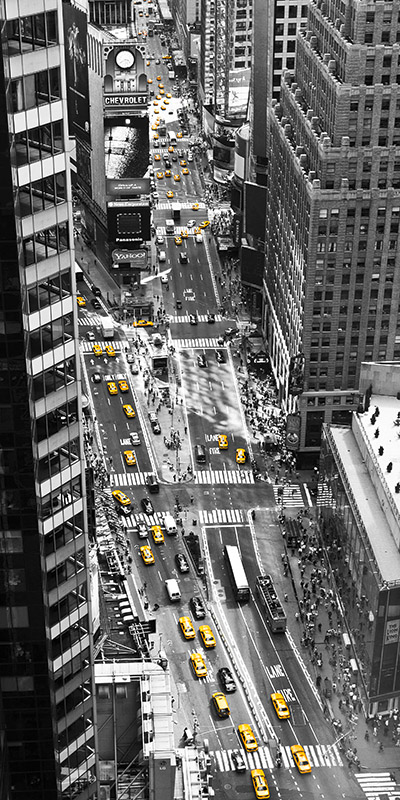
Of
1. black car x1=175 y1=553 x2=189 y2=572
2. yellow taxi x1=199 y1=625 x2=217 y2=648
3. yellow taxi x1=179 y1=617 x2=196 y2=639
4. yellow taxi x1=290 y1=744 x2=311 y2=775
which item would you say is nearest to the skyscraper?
yellow taxi x1=290 y1=744 x2=311 y2=775

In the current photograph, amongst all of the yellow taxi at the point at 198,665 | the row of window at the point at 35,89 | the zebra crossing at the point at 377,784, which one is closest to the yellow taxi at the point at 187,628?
the yellow taxi at the point at 198,665

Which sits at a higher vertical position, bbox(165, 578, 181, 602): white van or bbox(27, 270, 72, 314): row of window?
bbox(27, 270, 72, 314): row of window

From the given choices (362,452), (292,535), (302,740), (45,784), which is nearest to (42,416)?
(45,784)

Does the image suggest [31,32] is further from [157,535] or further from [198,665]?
[157,535]

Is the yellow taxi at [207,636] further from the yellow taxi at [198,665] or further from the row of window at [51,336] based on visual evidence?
the row of window at [51,336]

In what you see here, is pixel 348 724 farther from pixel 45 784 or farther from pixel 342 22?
pixel 342 22

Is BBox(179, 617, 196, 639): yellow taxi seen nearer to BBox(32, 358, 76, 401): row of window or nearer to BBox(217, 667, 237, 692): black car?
BBox(217, 667, 237, 692): black car
